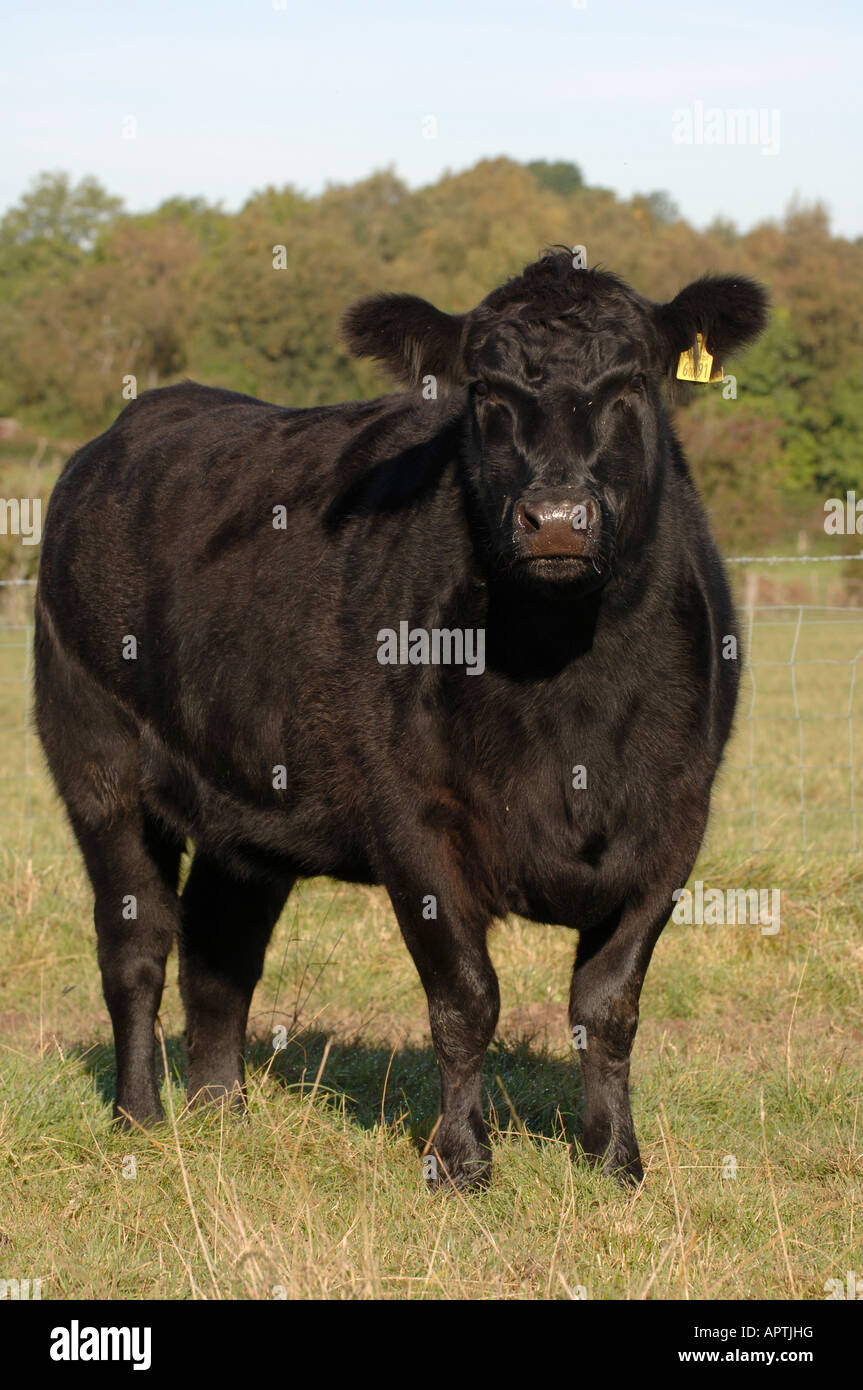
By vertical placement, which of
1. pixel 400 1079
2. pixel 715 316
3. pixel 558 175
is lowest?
pixel 400 1079

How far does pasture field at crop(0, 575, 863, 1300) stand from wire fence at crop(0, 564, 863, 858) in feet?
3.05

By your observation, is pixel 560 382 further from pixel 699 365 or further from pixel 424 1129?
pixel 424 1129

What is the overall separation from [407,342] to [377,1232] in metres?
2.44

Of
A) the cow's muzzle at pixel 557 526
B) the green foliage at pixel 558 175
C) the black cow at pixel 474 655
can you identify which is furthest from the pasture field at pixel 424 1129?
the green foliage at pixel 558 175

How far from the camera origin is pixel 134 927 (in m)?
5.24

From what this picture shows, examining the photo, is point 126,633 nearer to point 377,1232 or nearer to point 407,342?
point 407,342

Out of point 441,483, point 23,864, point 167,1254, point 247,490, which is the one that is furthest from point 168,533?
point 23,864

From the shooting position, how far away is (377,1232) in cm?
364

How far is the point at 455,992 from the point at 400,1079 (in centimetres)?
123

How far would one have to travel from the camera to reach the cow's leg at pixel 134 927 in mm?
5074

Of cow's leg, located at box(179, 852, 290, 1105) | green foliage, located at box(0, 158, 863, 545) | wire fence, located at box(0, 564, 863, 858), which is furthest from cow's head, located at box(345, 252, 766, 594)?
green foliage, located at box(0, 158, 863, 545)

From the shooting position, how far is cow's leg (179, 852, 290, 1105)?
520 centimetres

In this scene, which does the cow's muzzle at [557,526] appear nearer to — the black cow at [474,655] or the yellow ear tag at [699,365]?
the black cow at [474,655]

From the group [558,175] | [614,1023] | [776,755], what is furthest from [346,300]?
[558,175]
